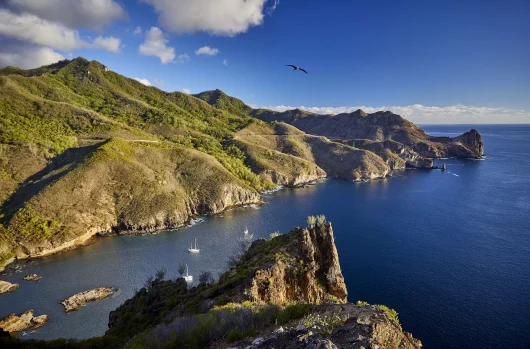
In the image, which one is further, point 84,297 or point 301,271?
point 84,297

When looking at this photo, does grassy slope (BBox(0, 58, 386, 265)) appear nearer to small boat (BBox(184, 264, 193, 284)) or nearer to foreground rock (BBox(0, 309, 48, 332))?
foreground rock (BBox(0, 309, 48, 332))

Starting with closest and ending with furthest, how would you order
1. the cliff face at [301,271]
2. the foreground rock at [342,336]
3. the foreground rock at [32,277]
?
the foreground rock at [342,336] < the cliff face at [301,271] < the foreground rock at [32,277]

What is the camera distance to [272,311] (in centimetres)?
2092

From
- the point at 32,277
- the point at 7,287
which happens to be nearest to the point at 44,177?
the point at 32,277

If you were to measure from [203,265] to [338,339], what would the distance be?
6449 centimetres

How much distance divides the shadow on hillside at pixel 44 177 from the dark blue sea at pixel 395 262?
23128 millimetres

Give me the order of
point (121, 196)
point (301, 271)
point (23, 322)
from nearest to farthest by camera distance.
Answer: point (301, 271) < point (23, 322) < point (121, 196)

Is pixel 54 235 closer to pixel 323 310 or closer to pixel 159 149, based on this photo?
pixel 159 149

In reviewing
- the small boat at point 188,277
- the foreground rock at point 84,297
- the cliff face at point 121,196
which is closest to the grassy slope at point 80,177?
the cliff face at point 121,196

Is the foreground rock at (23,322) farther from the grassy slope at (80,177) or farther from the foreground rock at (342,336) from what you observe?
the foreground rock at (342,336)

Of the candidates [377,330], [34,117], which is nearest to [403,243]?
[377,330]

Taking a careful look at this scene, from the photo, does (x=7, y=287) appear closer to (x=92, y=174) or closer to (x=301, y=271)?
(x=92, y=174)

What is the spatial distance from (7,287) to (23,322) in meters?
15.0

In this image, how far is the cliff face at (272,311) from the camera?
14.2 metres
